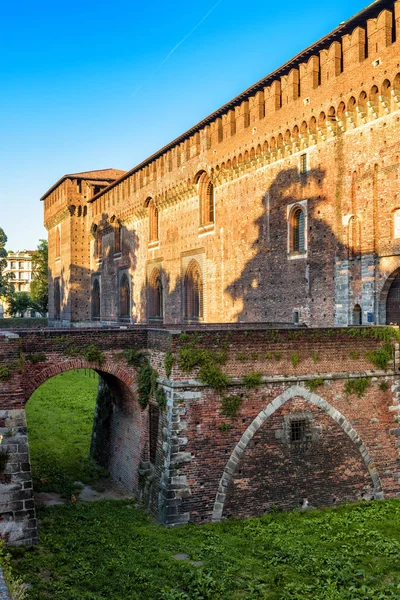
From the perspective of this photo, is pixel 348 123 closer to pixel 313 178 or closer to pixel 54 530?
pixel 313 178

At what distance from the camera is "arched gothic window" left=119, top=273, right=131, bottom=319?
37.8 meters

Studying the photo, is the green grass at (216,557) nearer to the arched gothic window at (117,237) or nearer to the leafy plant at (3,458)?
the leafy plant at (3,458)

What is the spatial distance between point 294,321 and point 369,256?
402cm

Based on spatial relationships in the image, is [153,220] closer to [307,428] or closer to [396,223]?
[396,223]

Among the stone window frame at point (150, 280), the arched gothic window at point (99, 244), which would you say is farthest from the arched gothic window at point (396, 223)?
the arched gothic window at point (99, 244)

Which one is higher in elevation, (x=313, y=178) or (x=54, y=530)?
(x=313, y=178)

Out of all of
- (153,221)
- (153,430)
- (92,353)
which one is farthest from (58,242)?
(153,430)

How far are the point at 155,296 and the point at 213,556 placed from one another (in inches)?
959

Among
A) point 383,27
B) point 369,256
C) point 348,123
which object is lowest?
point 369,256

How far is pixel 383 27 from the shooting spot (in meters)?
16.0

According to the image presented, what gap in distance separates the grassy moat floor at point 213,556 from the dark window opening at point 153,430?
112 centimetres

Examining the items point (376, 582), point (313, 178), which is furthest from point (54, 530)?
point (313, 178)

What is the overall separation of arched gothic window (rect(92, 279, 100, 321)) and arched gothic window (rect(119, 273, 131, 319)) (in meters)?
5.83

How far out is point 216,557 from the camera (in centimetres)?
954
